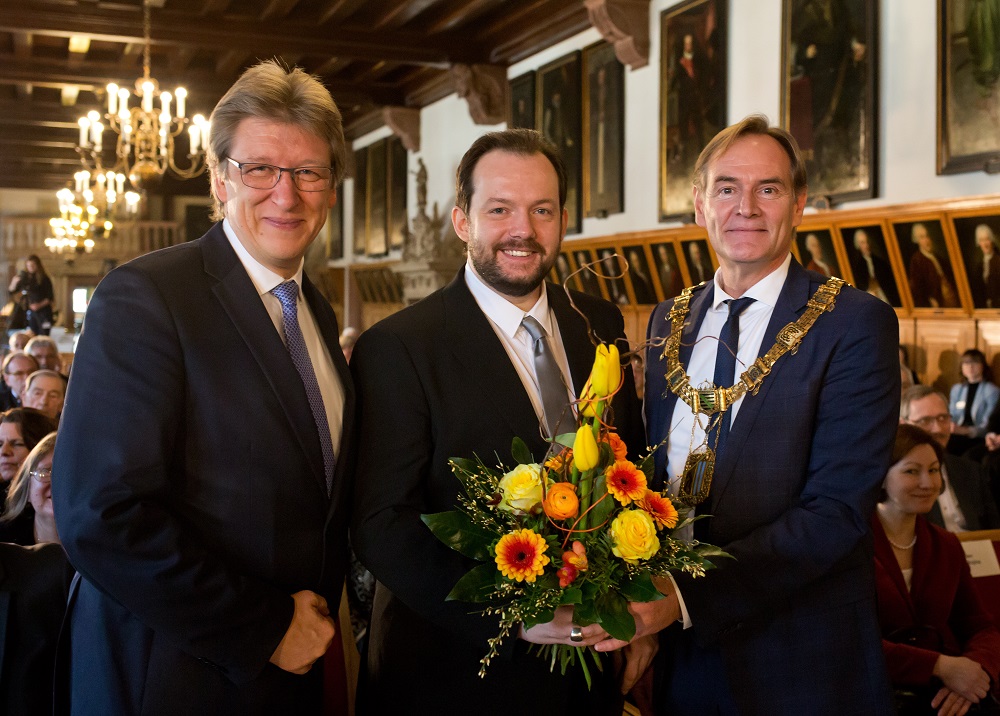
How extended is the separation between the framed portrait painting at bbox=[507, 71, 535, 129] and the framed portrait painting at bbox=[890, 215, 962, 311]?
6624mm

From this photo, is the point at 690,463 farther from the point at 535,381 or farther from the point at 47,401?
the point at 47,401

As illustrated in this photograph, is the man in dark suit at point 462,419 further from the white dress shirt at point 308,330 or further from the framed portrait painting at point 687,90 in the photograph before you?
the framed portrait painting at point 687,90

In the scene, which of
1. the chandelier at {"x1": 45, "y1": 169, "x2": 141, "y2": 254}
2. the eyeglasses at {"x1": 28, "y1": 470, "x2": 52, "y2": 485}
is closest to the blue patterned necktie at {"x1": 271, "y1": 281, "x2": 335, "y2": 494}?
the eyeglasses at {"x1": 28, "y1": 470, "x2": 52, "y2": 485}

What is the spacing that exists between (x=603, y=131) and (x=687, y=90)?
73.0 inches

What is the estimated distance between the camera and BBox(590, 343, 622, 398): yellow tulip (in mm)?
2154

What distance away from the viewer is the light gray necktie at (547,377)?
2717 millimetres

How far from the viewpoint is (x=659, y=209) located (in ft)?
39.3

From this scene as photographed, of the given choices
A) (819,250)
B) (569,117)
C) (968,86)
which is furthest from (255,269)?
(569,117)

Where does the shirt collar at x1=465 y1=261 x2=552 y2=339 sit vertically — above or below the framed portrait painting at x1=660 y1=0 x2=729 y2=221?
below

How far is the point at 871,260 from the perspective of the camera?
9438 mm

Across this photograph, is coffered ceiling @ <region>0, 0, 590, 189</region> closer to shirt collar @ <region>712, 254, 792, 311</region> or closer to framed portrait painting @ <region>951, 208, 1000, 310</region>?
framed portrait painting @ <region>951, 208, 1000, 310</region>

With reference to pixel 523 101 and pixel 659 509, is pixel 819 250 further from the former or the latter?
pixel 659 509

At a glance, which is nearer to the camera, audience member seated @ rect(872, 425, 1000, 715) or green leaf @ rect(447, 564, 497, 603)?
green leaf @ rect(447, 564, 497, 603)

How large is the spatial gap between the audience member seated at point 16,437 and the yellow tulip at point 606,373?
400 centimetres
